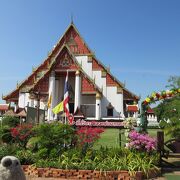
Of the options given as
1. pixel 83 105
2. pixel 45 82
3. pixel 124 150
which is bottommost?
pixel 124 150

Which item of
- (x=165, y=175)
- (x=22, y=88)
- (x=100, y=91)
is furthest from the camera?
(x=22, y=88)

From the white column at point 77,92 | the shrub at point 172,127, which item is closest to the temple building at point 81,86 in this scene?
the white column at point 77,92

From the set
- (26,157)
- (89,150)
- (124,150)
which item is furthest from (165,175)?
(26,157)

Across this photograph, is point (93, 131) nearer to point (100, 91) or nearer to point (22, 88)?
point (100, 91)

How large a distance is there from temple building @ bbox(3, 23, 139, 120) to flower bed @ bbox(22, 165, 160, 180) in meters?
28.4

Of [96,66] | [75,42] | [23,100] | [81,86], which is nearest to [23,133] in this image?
[81,86]

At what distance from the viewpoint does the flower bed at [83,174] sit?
9.16 meters

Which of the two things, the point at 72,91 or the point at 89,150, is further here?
the point at 72,91

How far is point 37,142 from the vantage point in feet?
39.1

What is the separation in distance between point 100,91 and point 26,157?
2847 centimetres

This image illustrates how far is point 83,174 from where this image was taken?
9.41m

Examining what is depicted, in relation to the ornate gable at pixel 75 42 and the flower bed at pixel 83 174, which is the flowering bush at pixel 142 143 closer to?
the flower bed at pixel 83 174

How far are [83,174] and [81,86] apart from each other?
101 feet

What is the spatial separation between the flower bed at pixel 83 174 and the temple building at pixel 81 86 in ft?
93.2
